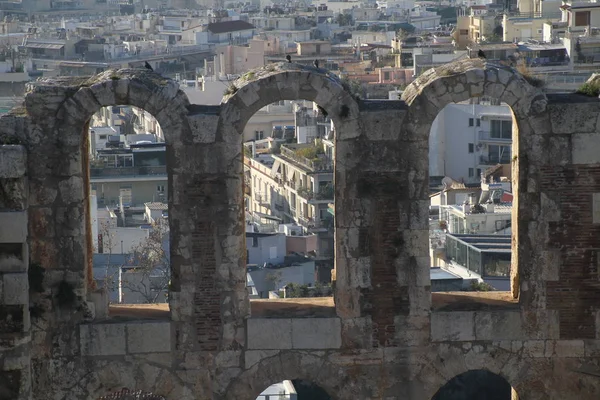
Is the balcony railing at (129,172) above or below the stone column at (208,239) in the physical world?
above

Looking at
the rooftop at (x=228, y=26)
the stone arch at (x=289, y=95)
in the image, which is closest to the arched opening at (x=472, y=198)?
the stone arch at (x=289, y=95)

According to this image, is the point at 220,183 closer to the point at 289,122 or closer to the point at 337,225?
the point at 337,225

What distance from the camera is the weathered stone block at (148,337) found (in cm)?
2397

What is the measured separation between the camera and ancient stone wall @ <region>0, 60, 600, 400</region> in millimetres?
23797

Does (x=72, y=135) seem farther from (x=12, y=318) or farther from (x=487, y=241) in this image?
(x=487, y=241)

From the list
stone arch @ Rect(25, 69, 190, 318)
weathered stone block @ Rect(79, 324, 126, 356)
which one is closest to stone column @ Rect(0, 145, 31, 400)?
stone arch @ Rect(25, 69, 190, 318)

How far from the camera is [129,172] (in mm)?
69812

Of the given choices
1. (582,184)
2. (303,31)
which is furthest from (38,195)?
Result: (303,31)

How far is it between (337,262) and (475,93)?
2728 mm

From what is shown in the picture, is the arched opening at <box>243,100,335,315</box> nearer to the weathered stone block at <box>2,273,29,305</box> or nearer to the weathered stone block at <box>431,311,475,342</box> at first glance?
the weathered stone block at <box>431,311,475,342</box>

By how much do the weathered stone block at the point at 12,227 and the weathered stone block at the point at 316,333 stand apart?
3.56 metres

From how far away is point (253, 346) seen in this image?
24.0m

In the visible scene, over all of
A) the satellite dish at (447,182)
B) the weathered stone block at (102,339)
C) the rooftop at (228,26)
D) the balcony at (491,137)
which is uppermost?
the rooftop at (228,26)

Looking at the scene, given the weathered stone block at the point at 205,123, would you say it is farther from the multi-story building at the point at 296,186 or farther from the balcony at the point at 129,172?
the balcony at the point at 129,172
